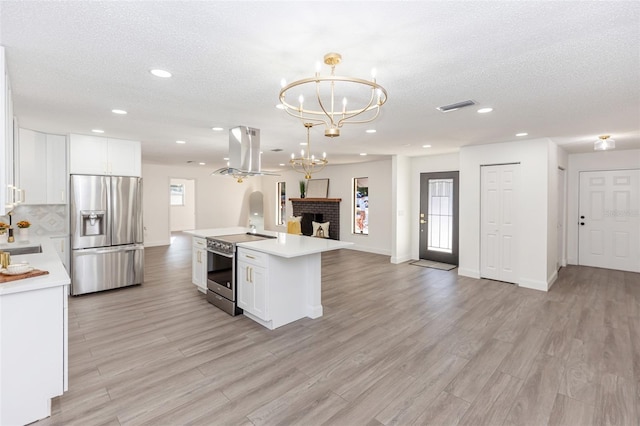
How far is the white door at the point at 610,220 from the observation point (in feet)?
20.1

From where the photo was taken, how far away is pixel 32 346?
2043 mm

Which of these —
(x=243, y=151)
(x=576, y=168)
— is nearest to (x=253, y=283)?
(x=243, y=151)

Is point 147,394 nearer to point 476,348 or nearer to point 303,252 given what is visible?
point 303,252

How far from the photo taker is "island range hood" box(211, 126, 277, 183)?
4.27 meters

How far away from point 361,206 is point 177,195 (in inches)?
306

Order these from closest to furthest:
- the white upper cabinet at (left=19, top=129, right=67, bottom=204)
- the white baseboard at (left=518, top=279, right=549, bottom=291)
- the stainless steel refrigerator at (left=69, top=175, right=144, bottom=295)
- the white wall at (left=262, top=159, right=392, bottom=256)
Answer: the white upper cabinet at (left=19, top=129, right=67, bottom=204) < the stainless steel refrigerator at (left=69, top=175, right=144, bottom=295) < the white baseboard at (left=518, top=279, right=549, bottom=291) < the white wall at (left=262, top=159, right=392, bottom=256)

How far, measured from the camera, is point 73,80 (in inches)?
102

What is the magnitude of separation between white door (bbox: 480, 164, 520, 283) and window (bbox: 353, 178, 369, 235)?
3338 mm

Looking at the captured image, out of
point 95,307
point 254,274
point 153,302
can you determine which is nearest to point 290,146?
point 254,274

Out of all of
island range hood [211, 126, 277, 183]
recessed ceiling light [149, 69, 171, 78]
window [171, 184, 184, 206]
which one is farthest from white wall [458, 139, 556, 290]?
window [171, 184, 184, 206]

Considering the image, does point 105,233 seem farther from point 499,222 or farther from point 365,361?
point 499,222

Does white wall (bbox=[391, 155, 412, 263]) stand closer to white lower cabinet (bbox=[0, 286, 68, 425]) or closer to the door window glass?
the door window glass

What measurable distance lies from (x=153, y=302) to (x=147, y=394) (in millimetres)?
2313

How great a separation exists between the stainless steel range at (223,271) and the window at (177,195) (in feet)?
29.5
